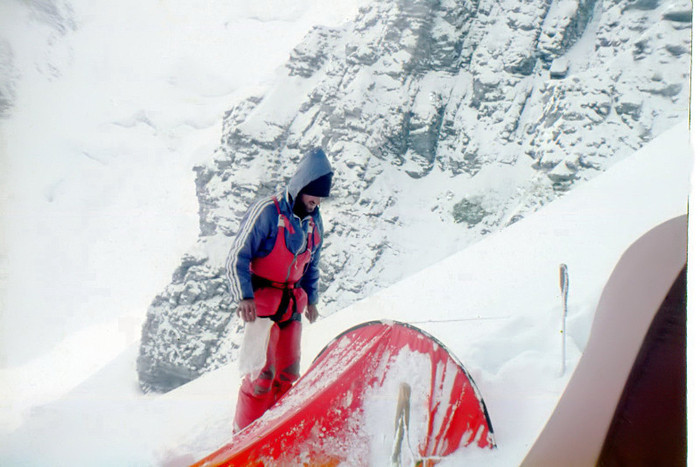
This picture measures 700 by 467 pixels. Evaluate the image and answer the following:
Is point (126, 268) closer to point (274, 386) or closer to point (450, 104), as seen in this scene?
point (274, 386)

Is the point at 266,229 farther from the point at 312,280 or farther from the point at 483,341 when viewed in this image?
the point at 483,341

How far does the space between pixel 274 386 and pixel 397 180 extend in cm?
295

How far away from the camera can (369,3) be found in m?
1.68

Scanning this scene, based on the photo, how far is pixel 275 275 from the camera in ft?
3.86

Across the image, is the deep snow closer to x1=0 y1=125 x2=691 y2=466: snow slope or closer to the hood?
x1=0 y1=125 x2=691 y2=466: snow slope

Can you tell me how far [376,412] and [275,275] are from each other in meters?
0.46

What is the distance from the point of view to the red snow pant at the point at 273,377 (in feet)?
3.93

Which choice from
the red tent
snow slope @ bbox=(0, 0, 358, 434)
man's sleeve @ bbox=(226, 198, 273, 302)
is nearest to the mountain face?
snow slope @ bbox=(0, 0, 358, 434)

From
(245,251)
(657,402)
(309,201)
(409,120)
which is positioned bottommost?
(657,402)

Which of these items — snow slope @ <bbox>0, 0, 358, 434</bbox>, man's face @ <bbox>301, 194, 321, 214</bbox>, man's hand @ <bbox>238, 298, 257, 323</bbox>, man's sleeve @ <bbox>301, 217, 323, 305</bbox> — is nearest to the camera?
man's hand @ <bbox>238, 298, 257, 323</bbox>

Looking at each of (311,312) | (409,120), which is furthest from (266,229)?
(409,120)

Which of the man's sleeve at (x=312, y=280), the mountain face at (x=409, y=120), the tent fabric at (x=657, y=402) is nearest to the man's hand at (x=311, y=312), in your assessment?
the man's sleeve at (x=312, y=280)

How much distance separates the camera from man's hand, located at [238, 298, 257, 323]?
3.45 ft

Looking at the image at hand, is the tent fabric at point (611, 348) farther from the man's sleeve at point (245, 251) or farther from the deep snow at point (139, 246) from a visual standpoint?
the man's sleeve at point (245, 251)
